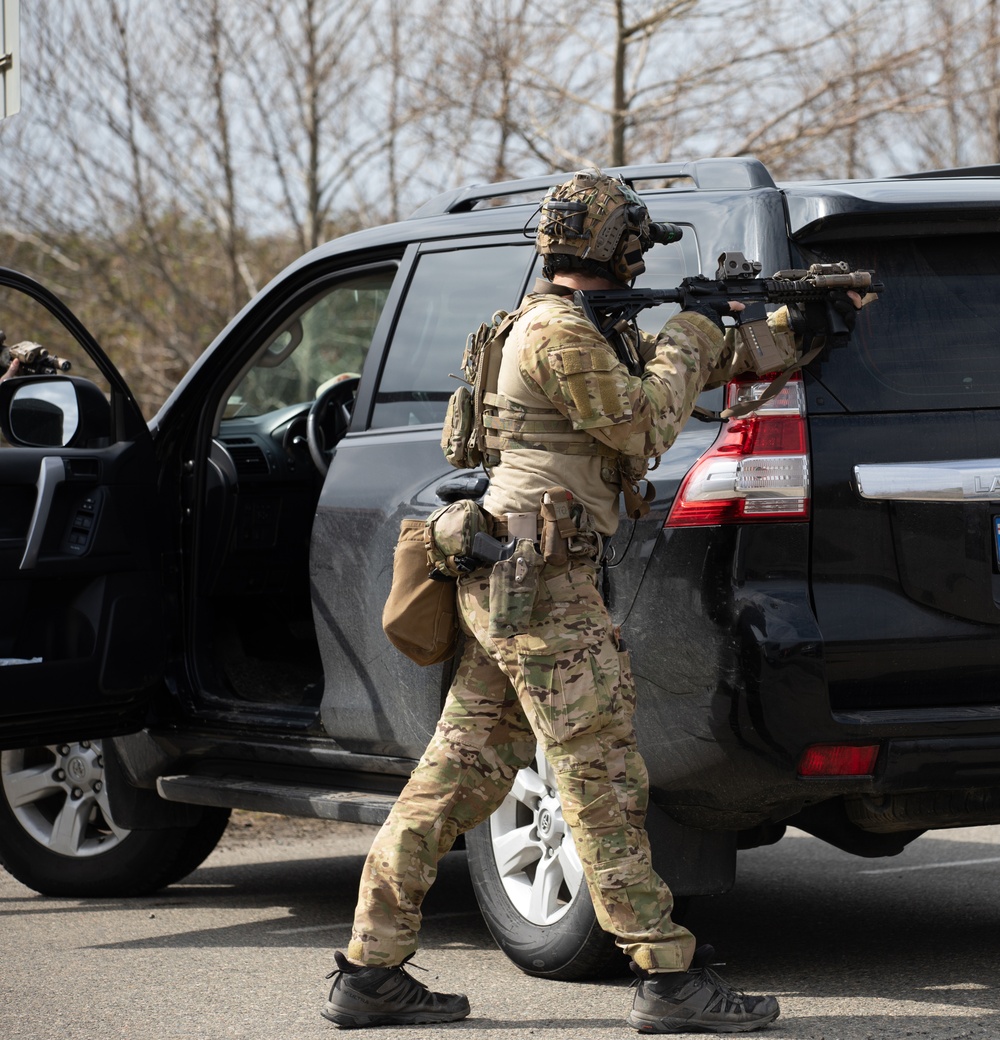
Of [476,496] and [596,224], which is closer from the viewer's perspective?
[596,224]

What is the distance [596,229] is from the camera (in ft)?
12.2

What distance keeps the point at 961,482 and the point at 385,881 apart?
5.21 ft

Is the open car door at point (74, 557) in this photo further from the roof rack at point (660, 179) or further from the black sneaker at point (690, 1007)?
the black sneaker at point (690, 1007)

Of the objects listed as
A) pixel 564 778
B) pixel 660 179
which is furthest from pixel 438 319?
pixel 564 778

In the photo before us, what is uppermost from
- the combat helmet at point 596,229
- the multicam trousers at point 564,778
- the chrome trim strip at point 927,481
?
the combat helmet at point 596,229

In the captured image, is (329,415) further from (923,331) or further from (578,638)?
(923,331)

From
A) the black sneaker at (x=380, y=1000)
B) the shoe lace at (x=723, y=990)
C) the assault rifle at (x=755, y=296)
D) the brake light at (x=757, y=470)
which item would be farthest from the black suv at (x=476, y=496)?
the black sneaker at (x=380, y=1000)

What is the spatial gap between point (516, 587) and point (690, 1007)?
999 mm

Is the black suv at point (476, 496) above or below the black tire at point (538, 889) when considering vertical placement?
above

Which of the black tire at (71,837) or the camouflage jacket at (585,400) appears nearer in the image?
the camouflage jacket at (585,400)

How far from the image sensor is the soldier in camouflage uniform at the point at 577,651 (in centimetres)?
364

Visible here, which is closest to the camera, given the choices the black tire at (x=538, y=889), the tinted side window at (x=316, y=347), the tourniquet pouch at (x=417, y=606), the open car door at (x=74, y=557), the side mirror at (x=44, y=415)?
the tourniquet pouch at (x=417, y=606)

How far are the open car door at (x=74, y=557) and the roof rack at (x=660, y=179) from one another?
3.77 ft

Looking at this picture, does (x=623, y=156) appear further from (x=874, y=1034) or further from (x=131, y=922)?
(x=874, y=1034)
